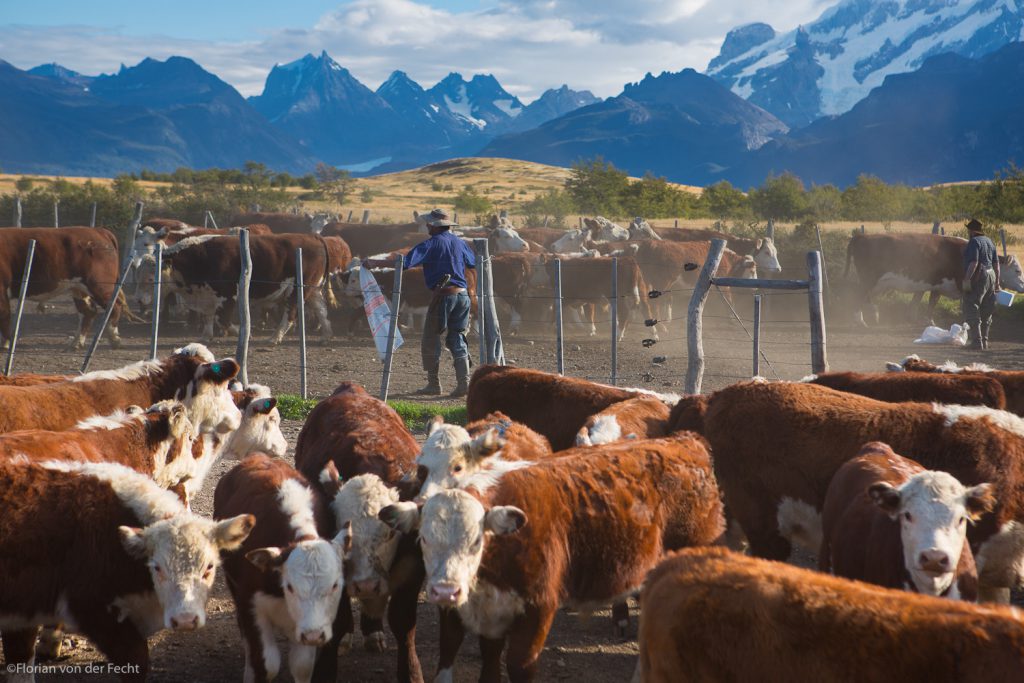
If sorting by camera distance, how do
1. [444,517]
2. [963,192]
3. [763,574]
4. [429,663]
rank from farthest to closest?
[963,192], [429,663], [444,517], [763,574]

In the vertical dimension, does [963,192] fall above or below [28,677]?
above

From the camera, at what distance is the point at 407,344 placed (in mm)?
17797

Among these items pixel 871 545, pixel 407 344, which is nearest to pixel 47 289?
pixel 407 344

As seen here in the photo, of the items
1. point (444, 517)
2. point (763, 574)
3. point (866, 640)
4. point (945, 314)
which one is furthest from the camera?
point (945, 314)

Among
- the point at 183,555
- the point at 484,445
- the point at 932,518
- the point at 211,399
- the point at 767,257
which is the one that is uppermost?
the point at 767,257

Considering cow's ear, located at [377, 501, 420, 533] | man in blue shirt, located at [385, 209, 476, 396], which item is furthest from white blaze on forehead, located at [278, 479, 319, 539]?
man in blue shirt, located at [385, 209, 476, 396]

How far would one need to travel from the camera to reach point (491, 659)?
517cm

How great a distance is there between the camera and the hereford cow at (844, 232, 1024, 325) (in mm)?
19844

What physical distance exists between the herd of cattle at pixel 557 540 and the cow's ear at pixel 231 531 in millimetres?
16

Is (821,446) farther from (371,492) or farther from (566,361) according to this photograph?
(566,361)

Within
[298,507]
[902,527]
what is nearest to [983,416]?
[902,527]

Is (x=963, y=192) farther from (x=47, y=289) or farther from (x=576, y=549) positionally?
(x=576, y=549)

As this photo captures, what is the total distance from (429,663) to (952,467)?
3.45m

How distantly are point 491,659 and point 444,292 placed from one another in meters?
8.22
